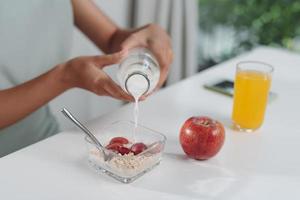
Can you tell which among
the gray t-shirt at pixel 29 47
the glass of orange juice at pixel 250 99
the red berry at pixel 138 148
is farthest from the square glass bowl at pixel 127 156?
the gray t-shirt at pixel 29 47

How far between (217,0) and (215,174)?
187cm

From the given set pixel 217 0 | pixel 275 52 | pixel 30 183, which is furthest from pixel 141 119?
pixel 217 0

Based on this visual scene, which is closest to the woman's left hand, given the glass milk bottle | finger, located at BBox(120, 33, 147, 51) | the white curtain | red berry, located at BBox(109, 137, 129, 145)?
finger, located at BBox(120, 33, 147, 51)

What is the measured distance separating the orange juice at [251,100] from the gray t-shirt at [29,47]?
1.93 feet

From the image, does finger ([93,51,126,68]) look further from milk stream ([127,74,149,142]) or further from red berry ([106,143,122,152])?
red berry ([106,143,122,152])

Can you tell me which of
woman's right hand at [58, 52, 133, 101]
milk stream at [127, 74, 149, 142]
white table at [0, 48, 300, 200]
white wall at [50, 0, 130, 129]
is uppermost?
white wall at [50, 0, 130, 129]

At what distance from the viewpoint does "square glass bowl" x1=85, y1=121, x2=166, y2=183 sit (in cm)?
99

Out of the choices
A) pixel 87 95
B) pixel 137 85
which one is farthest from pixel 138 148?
pixel 87 95

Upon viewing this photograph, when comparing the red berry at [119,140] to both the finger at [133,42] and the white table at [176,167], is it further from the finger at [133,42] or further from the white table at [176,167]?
the finger at [133,42]

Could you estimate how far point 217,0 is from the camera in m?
2.75

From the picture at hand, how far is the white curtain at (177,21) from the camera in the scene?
2426 millimetres

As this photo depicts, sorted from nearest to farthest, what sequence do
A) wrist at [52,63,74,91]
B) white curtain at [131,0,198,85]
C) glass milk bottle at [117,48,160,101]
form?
glass milk bottle at [117,48,160,101], wrist at [52,63,74,91], white curtain at [131,0,198,85]

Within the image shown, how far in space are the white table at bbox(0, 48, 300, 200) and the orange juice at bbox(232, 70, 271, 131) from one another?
0.03m

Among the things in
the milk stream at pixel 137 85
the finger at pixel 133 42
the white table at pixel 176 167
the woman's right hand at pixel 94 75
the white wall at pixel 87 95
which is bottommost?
the white table at pixel 176 167
